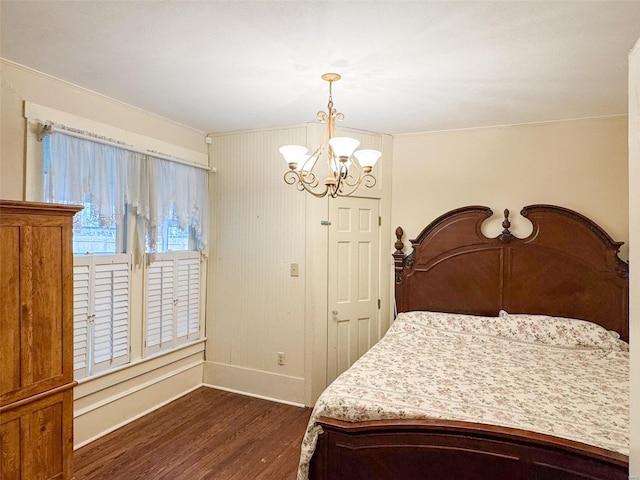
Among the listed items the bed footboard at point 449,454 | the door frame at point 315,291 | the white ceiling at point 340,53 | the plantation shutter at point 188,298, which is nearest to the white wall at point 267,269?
the door frame at point 315,291

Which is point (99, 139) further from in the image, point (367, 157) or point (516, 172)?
point (516, 172)

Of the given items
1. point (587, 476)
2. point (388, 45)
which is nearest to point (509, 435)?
point (587, 476)

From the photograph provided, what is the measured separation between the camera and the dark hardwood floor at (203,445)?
2576 millimetres

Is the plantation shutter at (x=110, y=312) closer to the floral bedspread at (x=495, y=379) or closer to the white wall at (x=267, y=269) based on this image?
the white wall at (x=267, y=269)

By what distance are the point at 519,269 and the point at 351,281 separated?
1.46 m

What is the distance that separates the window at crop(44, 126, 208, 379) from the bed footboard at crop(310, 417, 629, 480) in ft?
6.19

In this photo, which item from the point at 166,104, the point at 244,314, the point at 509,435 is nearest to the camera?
the point at 509,435

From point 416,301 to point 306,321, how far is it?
1056mm

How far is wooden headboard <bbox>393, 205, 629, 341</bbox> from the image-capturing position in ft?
10.5

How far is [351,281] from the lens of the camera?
3805mm

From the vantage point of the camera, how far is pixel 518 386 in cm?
229

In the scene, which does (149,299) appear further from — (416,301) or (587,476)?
(587,476)

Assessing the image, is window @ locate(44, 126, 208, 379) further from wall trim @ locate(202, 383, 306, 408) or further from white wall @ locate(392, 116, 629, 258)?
white wall @ locate(392, 116, 629, 258)

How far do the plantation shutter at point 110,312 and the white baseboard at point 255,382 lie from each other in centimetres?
103
